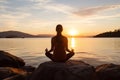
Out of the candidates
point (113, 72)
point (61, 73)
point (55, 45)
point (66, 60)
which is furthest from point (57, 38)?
point (113, 72)

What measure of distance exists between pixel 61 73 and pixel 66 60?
6.14 feet

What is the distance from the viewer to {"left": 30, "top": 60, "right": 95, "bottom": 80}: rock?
1034 centimetres

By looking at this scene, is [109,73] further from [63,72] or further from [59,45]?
[63,72]


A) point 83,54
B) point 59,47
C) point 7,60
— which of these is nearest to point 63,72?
point 59,47

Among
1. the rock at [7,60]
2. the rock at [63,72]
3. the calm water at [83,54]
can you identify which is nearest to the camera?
the rock at [63,72]

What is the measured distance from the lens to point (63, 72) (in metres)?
10.4

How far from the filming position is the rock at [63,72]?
10336mm

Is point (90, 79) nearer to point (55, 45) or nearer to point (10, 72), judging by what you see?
point (55, 45)

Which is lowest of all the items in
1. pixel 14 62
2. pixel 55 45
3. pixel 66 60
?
pixel 14 62

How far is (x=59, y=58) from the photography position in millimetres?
11961

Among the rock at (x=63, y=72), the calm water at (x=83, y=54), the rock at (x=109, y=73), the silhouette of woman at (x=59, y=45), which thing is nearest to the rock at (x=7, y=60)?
the calm water at (x=83, y=54)

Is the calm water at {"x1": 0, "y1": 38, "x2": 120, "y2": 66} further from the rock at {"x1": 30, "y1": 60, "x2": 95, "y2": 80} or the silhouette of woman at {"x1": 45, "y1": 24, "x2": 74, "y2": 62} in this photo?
the rock at {"x1": 30, "y1": 60, "x2": 95, "y2": 80}

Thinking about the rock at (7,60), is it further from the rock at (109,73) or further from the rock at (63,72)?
the rock at (63,72)

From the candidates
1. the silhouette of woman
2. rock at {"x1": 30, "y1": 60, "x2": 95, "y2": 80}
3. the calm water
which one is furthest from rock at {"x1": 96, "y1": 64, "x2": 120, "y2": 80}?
the calm water
